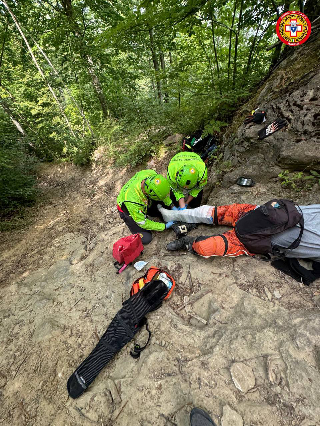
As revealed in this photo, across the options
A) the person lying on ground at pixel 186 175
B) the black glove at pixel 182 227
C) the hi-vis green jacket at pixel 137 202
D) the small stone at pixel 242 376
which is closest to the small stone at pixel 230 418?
the small stone at pixel 242 376

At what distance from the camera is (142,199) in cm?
428

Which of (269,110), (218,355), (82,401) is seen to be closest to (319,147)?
(269,110)

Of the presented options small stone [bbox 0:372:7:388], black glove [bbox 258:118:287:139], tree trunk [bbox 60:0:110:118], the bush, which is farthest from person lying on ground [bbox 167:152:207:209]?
tree trunk [bbox 60:0:110:118]

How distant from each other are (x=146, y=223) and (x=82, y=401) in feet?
9.92

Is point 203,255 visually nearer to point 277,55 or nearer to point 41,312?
point 41,312

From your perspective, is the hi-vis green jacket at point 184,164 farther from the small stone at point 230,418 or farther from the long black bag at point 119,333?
the small stone at point 230,418

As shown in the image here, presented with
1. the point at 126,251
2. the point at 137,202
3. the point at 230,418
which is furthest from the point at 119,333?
the point at 137,202

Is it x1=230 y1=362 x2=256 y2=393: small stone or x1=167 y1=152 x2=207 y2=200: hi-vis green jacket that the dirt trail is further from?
x1=167 y1=152 x2=207 y2=200: hi-vis green jacket

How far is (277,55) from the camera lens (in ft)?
17.3

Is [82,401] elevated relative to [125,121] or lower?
lower

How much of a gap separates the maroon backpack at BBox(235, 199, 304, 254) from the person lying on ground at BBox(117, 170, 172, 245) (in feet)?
5.44

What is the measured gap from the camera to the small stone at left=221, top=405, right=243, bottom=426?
186 cm

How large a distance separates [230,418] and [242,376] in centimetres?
38

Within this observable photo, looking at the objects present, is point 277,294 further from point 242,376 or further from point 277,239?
point 242,376
